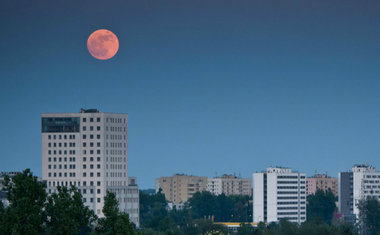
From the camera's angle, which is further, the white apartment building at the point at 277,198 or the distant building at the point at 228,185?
the distant building at the point at 228,185

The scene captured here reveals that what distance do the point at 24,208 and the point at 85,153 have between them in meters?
75.0

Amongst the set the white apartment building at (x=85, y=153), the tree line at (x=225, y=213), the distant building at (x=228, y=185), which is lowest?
the tree line at (x=225, y=213)

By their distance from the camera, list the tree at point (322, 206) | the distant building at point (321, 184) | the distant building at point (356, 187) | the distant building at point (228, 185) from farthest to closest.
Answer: the distant building at point (228, 185) → the distant building at point (321, 184) → the tree at point (322, 206) → the distant building at point (356, 187)

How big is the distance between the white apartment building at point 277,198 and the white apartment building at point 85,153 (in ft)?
96.5

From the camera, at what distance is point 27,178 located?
31.7 metres

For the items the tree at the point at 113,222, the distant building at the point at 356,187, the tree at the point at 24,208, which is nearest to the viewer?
the tree at the point at 24,208

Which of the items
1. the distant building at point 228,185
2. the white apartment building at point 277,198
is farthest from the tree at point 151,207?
the distant building at point 228,185

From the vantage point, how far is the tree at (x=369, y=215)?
10759 cm

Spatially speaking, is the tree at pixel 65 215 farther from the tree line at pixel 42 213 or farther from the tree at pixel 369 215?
the tree at pixel 369 215

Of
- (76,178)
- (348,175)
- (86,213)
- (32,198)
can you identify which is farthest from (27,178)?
(348,175)

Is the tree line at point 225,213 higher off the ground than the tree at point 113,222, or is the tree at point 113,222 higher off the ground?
the tree at point 113,222

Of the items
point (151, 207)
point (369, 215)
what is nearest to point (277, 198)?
point (369, 215)

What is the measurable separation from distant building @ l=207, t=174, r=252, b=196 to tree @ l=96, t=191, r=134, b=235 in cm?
15997

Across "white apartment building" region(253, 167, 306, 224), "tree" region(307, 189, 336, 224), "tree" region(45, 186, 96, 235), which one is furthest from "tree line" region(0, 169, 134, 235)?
"tree" region(307, 189, 336, 224)
